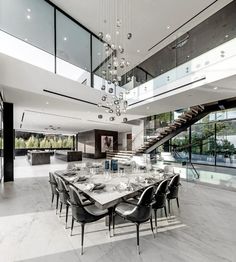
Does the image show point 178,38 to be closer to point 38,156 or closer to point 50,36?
point 50,36

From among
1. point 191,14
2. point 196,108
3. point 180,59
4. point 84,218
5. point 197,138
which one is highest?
point 191,14

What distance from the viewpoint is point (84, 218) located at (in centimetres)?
259

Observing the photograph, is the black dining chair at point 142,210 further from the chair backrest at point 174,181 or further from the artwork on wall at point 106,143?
the artwork on wall at point 106,143

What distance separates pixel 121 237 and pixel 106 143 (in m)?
14.1

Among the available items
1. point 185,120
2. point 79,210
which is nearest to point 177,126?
point 185,120

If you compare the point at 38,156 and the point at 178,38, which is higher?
the point at 178,38

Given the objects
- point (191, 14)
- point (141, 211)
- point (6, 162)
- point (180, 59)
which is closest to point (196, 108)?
point (180, 59)

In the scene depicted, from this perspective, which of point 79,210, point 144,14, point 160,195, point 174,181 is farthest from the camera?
point 144,14

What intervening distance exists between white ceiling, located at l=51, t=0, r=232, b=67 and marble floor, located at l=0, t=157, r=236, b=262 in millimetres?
5981

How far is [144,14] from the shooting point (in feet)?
19.5

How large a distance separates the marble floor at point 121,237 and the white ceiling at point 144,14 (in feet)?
19.6

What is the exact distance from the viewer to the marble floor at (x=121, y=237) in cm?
244

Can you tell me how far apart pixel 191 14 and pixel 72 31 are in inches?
177

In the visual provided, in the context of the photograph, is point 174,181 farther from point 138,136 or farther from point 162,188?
point 138,136
